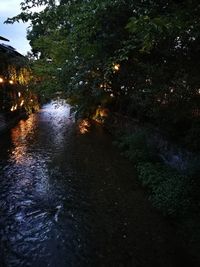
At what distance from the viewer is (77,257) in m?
7.62

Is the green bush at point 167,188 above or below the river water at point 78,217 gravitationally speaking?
above

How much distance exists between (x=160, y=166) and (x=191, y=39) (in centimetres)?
530

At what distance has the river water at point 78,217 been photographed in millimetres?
7691

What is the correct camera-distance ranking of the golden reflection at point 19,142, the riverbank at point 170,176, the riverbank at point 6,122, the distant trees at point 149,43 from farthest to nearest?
the riverbank at point 6,122 < the golden reflection at point 19,142 < the riverbank at point 170,176 < the distant trees at point 149,43

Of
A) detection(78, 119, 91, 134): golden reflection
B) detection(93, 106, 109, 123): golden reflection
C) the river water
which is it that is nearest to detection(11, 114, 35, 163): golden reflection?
the river water

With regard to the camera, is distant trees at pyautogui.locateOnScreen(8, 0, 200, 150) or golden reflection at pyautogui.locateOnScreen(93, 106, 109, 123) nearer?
distant trees at pyautogui.locateOnScreen(8, 0, 200, 150)

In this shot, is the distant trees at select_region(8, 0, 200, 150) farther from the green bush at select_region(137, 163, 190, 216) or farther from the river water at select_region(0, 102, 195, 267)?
the river water at select_region(0, 102, 195, 267)

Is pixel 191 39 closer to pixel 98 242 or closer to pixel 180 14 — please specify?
pixel 180 14

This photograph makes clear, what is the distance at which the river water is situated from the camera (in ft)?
25.2

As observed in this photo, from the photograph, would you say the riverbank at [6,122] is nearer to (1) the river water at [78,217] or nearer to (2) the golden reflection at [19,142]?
(2) the golden reflection at [19,142]

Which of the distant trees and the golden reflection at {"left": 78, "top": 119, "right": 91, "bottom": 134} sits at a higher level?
the distant trees

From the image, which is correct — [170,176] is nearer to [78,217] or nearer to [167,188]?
[167,188]

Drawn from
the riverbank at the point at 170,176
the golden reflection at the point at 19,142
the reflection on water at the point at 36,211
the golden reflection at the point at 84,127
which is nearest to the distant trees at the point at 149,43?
the riverbank at the point at 170,176

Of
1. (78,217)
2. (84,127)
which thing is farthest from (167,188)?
(84,127)
